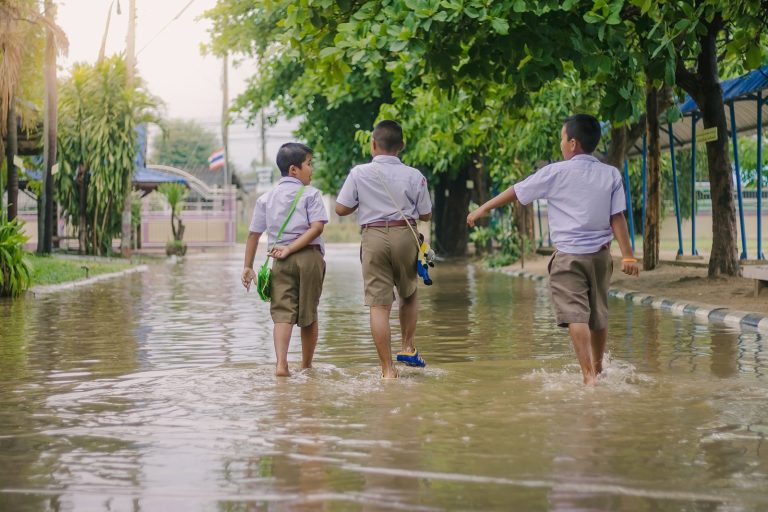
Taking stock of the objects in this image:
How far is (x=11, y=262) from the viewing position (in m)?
18.7

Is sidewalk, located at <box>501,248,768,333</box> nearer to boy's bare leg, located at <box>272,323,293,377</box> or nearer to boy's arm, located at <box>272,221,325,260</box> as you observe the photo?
boy's arm, located at <box>272,221,325,260</box>

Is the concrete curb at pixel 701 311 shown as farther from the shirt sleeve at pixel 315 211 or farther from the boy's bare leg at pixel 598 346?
the shirt sleeve at pixel 315 211

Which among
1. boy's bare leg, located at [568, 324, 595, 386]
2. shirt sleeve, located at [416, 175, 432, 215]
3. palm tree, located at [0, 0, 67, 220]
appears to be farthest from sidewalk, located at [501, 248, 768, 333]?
palm tree, located at [0, 0, 67, 220]

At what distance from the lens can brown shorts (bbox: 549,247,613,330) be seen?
8164mm

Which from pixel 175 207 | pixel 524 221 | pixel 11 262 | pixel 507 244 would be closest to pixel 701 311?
pixel 11 262

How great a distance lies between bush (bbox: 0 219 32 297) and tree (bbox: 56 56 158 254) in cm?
1788

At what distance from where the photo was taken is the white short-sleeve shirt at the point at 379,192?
28.6ft

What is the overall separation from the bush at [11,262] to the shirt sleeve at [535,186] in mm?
12047

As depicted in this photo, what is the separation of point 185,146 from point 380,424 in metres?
129

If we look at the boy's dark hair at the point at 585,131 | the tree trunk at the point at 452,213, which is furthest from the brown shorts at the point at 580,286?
the tree trunk at the point at 452,213

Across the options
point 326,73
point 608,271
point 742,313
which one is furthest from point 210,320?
point 608,271

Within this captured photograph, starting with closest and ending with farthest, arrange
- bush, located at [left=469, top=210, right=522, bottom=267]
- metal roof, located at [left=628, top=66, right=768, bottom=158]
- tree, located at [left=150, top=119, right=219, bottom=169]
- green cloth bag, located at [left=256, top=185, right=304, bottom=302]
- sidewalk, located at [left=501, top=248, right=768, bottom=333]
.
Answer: green cloth bag, located at [left=256, top=185, right=304, bottom=302] → sidewalk, located at [left=501, top=248, right=768, bottom=333] → metal roof, located at [left=628, top=66, right=768, bottom=158] → bush, located at [left=469, top=210, right=522, bottom=267] → tree, located at [left=150, top=119, right=219, bottom=169]

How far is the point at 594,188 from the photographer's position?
27.1 feet

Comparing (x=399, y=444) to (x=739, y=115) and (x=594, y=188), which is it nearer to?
(x=594, y=188)
